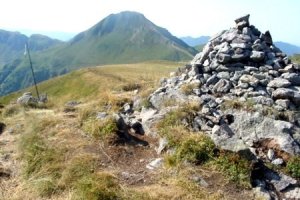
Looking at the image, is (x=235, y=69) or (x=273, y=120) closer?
(x=273, y=120)

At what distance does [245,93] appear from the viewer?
17.9 metres

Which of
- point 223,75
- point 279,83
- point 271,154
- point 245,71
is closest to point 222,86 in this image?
point 223,75

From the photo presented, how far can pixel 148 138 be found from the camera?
57.3ft

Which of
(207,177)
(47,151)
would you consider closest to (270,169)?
(207,177)

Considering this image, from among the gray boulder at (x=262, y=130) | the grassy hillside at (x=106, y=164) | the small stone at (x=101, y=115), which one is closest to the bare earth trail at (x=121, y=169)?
the grassy hillside at (x=106, y=164)

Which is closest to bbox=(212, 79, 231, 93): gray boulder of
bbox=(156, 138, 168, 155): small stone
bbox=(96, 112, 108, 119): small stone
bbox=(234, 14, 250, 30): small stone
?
bbox=(156, 138, 168, 155): small stone

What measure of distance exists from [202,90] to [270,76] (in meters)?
3.22

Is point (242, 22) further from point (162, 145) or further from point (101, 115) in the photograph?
point (162, 145)

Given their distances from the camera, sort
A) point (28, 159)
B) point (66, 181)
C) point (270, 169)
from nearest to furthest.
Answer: point (66, 181), point (270, 169), point (28, 159)

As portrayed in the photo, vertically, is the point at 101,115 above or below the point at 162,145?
above

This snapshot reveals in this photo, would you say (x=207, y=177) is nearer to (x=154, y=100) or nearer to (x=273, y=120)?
(x=273, y=120)

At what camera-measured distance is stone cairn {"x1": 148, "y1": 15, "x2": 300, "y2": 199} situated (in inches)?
584

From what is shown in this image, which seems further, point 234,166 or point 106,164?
point 106,164

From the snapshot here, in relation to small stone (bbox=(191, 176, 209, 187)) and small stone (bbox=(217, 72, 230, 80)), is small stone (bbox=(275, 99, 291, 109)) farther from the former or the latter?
small stone (bbox=(191, 176, 209, 187))
